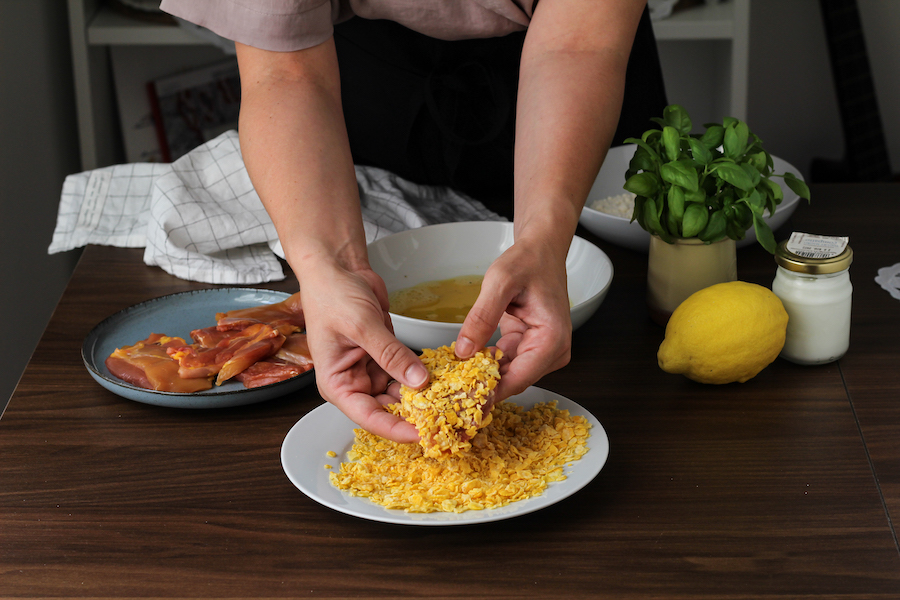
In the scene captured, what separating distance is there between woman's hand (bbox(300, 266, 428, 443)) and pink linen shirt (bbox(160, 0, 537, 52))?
0.38m

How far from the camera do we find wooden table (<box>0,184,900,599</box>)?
716 millimetres

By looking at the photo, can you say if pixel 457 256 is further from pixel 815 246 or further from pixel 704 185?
pixel 815 246

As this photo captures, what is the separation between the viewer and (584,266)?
3.91 feet

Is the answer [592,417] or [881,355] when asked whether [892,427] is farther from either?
[592,417]

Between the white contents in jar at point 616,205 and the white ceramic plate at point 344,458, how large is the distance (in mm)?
524

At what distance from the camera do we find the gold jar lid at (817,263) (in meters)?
0.95

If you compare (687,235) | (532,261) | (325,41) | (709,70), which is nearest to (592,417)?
(532,261)

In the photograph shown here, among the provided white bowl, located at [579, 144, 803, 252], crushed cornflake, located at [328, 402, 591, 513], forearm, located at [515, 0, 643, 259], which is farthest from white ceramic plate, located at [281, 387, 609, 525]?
white bowl, located at [579, 144, 803, 252]

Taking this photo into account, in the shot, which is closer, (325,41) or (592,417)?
(592,417)

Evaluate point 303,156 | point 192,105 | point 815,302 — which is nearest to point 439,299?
point 303,156

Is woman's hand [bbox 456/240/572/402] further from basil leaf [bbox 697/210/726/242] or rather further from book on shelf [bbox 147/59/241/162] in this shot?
book on shelf [bbox 147/59/241/162]

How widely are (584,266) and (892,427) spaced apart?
444 mm

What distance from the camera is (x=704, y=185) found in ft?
3.45

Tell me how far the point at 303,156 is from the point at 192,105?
2005 mm
